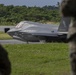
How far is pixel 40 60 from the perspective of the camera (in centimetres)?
1030

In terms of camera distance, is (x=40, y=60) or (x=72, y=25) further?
(x=40, y=60)

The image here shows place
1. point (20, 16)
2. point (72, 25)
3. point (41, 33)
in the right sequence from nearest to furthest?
point (72, 25) < point (41, 33) < point (20, 16)

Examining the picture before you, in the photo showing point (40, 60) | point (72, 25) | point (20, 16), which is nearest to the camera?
point (72, 25)

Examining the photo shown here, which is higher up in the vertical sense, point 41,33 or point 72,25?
point 72,25

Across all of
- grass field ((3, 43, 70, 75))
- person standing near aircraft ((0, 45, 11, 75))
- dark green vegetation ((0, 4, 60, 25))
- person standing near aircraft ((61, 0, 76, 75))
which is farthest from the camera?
dark green vegetation ((0, 4, 60, 25))

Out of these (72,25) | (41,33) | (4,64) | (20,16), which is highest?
(72,25)

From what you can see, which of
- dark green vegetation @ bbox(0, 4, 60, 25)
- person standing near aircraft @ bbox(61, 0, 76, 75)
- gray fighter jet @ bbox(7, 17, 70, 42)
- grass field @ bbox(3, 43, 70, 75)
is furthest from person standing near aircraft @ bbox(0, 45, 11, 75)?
dark green vegetation @ bbox(0, 4, 60, 25)

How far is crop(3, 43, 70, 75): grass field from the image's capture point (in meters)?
8.77

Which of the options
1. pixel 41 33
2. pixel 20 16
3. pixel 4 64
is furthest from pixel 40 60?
pixel 20 16

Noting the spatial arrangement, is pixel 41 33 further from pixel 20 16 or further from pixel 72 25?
pixel 20 16

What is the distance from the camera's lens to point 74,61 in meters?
2.90

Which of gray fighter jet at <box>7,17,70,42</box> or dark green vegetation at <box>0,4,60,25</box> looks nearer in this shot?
gray fighter jet at <box>7,17,70,42</box>

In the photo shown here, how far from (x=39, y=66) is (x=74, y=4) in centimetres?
672

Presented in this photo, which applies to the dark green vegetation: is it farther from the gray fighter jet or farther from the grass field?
the grass field
